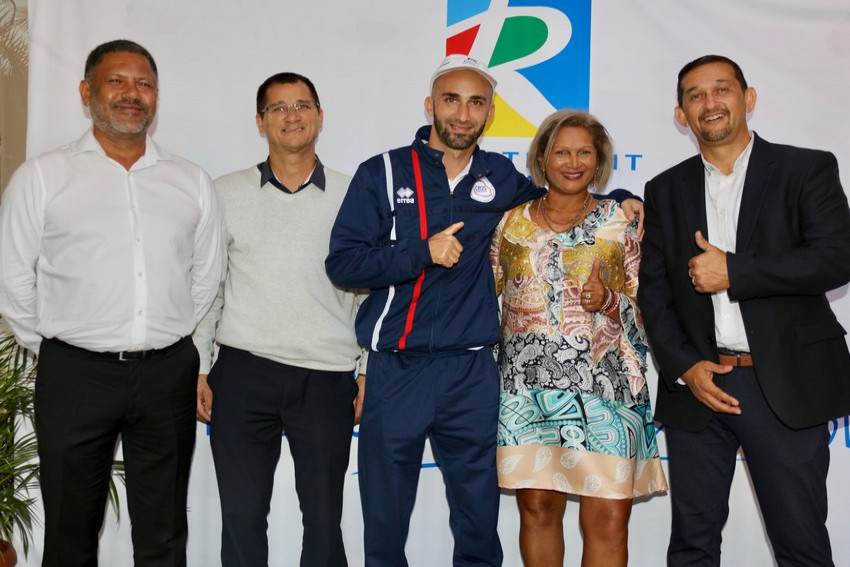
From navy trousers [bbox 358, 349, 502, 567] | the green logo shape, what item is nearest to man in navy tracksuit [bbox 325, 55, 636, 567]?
navy trousers [bbox 358, 349, 502, 567]

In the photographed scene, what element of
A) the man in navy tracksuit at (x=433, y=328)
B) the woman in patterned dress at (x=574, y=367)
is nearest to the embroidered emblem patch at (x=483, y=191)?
the man in navy tracksuit at (x=433, y=328)

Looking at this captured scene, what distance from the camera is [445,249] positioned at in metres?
2.42

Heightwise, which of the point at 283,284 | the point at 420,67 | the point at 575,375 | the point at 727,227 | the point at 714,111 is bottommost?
the point at 575,375

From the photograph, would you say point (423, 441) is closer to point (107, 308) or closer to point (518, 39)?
point (107, 308)

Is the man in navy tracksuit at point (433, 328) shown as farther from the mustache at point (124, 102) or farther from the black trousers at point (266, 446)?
the mustache at point (124, 102)

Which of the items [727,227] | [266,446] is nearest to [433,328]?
[266,446]

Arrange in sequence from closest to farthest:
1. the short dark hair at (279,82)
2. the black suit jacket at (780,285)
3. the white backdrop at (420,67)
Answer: the black suit jacket at (780,285) → the short dark hair at (279,82) → the white backdrop at (420,67)

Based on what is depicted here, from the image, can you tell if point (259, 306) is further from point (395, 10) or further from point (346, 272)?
point (395, 10)

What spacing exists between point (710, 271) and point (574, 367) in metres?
0.55

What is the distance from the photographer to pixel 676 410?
257cm

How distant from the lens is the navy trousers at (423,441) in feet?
8.64

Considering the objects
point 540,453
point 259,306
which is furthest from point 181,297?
point 540,453

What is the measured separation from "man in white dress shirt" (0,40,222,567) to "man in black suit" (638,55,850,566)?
1.61 metres

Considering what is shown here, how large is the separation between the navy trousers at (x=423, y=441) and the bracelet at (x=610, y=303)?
418 mm
